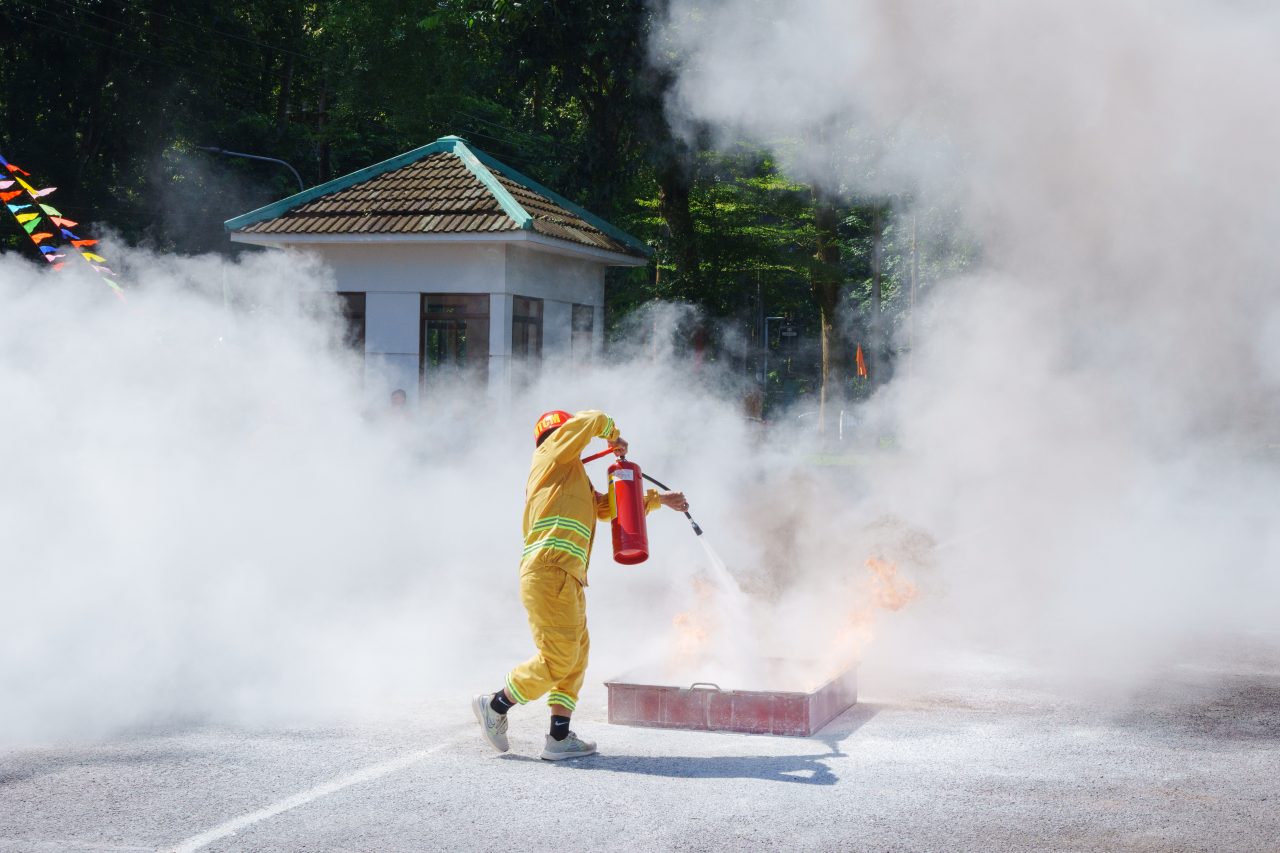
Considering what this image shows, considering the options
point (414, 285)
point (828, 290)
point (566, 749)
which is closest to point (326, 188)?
point (414, 285)

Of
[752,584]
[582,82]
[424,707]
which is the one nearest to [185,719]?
[424,707]

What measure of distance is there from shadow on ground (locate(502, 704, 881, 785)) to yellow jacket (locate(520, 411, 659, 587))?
2.62 ft

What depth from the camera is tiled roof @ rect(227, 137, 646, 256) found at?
632 inches

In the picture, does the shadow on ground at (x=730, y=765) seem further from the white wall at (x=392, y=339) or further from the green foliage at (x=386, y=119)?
the white wall at (x=392, y=339)

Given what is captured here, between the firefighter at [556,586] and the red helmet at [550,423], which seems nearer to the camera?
the firefighter at [556,586]

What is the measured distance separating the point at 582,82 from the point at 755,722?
620 inches

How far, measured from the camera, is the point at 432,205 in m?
16.6

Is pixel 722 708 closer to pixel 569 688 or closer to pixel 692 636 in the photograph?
pixel 569 688

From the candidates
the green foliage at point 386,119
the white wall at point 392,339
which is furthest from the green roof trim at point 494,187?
the green foliage at point 386,119

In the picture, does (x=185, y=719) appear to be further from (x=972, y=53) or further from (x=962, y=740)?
(x=972, y=53)

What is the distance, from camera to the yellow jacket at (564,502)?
19.1 feet

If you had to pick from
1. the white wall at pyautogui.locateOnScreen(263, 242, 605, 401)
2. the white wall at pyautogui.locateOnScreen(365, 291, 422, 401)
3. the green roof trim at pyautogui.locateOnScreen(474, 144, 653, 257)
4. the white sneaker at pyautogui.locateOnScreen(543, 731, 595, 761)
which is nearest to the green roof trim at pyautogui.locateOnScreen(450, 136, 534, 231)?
the green roof trim at pyautogui.locateOnScreen(474, 144, 653, 257)

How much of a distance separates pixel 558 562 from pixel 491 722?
74 cm

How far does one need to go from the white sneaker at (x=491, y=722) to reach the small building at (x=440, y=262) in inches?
409
